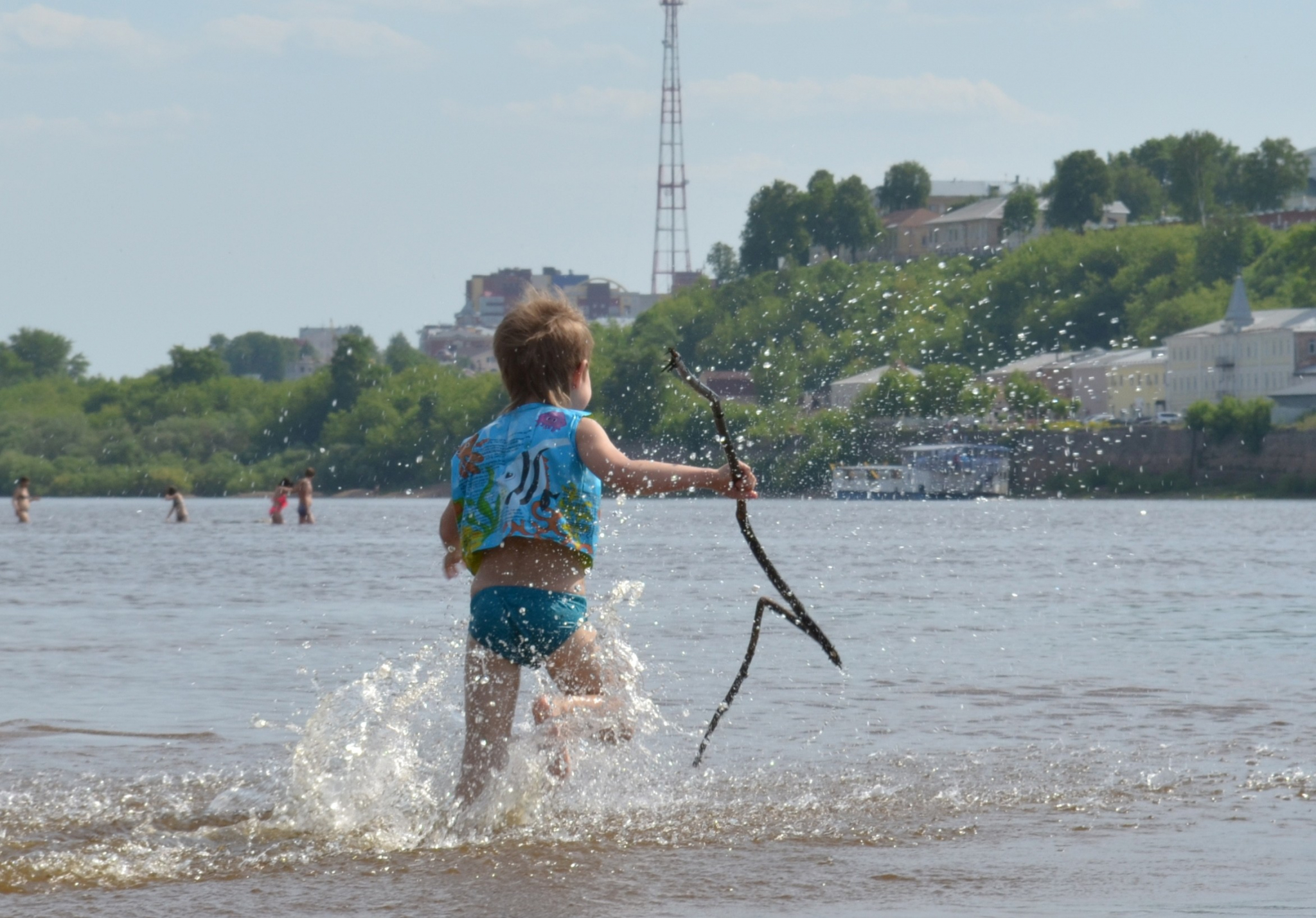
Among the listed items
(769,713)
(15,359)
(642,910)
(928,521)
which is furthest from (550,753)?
(15,359)

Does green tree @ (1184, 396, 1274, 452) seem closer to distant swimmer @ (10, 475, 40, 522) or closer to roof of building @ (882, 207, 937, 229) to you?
distant swimmer @ (10, 475, 40, 522)

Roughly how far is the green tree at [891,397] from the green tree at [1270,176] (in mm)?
96582

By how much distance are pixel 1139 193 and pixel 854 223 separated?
47241 mm

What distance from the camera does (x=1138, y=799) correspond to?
19.4 ft

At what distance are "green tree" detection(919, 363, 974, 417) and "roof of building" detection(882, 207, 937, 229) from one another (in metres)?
95.7

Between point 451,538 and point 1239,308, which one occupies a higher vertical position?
point 1239,308

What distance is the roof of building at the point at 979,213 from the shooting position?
147 metres

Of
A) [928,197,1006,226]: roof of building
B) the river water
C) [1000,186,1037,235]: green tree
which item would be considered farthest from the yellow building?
the river water

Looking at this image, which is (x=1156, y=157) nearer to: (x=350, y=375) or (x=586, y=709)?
(x=350, y=375)

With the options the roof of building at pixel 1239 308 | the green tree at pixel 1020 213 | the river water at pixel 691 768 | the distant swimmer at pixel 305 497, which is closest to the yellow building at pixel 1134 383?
the roof of building at pixel 1239 308

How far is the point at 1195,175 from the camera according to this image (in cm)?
14150

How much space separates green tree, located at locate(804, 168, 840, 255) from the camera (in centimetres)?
10938

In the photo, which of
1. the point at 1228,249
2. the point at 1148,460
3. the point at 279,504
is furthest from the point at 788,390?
the point at 1228,249

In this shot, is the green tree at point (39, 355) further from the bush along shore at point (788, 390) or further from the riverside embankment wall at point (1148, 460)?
the riverside embankment wall at point (1148, 460)
